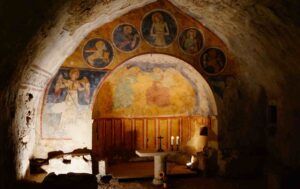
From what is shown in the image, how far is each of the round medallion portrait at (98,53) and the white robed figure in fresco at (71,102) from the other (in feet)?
1.64

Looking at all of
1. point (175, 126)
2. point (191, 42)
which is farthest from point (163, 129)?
point (191, 42)

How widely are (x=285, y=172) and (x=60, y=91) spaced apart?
20.0ft

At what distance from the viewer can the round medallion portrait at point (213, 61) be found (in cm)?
997

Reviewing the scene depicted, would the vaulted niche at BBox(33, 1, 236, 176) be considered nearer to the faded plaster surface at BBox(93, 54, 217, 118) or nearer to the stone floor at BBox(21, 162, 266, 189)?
the faded plaster surface at BBox(93, 54, 217, 118)

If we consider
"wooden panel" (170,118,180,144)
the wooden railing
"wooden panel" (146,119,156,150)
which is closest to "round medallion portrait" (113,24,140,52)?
the wooden railing

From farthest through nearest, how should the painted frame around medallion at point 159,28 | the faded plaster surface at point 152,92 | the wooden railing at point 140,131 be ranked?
the wooden railing at point 140,131, the faded plaster surface at point 152,92, the painted frame around medallion at point 159,28

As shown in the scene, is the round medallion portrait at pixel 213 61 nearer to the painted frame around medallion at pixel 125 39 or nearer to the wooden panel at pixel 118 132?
the painted frame around medallion at pixel 125 39

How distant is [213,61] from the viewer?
10.0m

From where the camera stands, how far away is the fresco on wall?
11.6 m

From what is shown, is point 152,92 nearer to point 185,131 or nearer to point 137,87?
point 137,87

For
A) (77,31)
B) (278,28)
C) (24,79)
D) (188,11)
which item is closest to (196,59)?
(188,11)

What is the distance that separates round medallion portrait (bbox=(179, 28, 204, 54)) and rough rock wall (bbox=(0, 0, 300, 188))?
1.37 ft

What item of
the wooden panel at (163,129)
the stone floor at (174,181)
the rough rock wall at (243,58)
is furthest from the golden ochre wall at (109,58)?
the wooden panel at (163,129)

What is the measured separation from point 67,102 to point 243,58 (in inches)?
208
